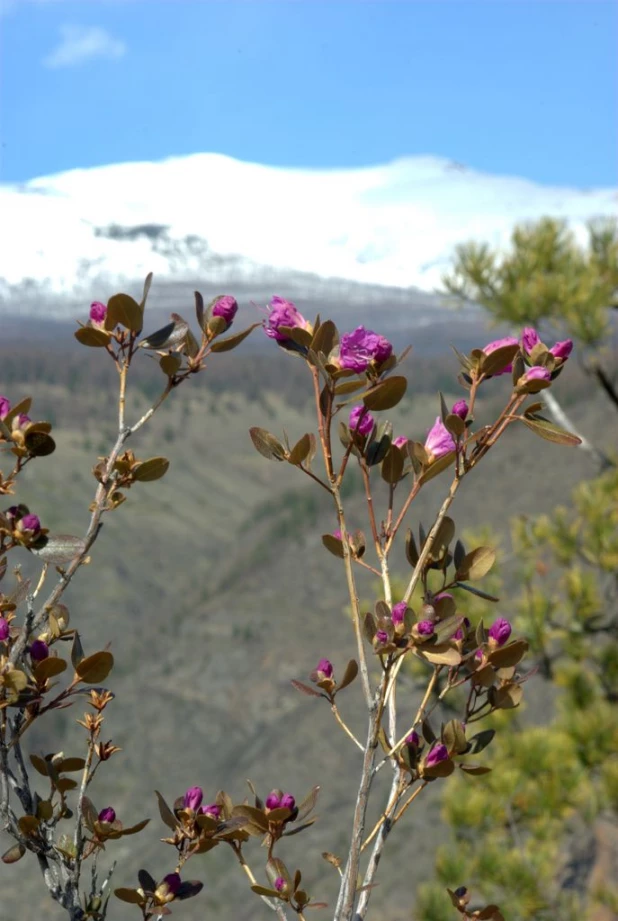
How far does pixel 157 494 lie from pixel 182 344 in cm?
1977

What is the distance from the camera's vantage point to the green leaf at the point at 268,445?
868 mm

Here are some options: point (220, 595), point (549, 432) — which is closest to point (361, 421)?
point (549, 432)

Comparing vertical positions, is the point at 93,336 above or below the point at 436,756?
above

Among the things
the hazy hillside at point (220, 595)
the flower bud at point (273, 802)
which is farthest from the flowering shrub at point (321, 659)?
the hazy hillside at point (220, 595)

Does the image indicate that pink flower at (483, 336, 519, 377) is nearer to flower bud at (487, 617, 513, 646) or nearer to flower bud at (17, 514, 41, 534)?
flower bud at (487, 617, 513, 646)

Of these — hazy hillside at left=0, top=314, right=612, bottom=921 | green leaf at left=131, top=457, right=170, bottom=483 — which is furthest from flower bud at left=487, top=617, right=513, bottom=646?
hazy hillside at left=0, top=314, right=612, bottom=921

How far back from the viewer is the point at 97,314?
0.86m

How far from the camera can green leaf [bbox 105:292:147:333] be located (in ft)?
2.71

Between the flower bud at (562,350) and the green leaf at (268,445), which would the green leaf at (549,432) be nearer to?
the flower bud at (562,350)

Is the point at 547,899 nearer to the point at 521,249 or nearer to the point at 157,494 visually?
the point at 521,249

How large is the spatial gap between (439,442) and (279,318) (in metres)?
0.17

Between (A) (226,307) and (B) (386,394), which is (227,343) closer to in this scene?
(A) (226,307)

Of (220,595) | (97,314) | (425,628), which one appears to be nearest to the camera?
(425,628)

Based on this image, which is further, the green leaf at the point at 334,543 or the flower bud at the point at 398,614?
the green leaf at the point at 334,543
